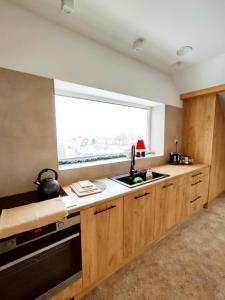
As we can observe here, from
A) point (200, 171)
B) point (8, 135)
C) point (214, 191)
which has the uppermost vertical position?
point (8, 135)

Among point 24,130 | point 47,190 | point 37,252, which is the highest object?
point 24,130

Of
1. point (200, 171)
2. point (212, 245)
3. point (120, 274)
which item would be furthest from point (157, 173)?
point (120, 274)

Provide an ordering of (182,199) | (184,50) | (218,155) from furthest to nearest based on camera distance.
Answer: (218,155) → (182,199) → (184,50)

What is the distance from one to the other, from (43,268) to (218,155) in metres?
3.20

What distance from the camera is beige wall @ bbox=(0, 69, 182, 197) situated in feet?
3.76

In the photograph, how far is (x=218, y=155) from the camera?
2707 mm

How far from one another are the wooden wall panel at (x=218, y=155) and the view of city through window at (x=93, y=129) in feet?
4.49

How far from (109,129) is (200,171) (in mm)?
1661

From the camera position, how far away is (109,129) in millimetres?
2225

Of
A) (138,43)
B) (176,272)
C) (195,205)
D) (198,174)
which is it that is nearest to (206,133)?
(198,174)

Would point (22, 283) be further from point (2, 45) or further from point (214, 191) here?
point (214, 191)

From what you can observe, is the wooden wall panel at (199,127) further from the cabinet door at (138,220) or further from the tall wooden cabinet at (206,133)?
the cabinet door at (138,220)

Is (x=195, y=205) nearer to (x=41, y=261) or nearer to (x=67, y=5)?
(x=41, y=261)

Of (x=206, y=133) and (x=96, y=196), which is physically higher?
(x=206, y=133)
